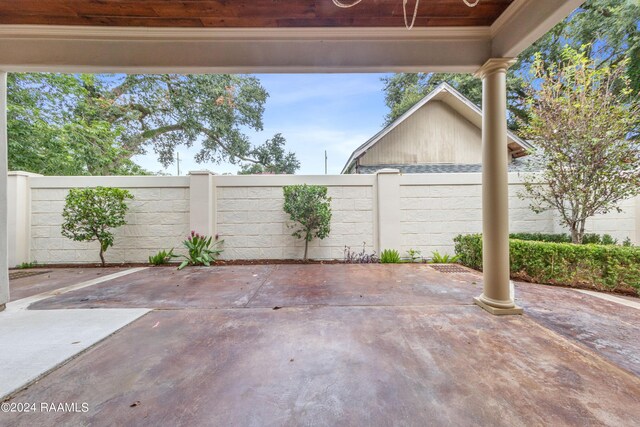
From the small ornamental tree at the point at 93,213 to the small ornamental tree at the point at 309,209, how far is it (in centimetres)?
343

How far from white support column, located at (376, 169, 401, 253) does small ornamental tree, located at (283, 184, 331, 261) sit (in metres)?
1.17

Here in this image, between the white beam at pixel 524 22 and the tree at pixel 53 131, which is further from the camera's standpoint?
the tree at pixel 53 131

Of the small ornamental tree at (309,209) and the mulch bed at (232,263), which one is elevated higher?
the small ornamental tree at (309,209)

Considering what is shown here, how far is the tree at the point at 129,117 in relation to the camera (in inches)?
255

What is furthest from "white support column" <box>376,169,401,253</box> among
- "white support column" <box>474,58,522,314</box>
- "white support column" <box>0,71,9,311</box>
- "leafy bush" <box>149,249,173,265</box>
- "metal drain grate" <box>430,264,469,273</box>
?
"white support column" <box>0,71,9,311</box>

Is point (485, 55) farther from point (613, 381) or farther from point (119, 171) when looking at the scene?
point (119, 171)

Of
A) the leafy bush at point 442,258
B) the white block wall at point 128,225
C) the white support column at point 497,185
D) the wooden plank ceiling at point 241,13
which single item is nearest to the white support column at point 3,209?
the wooden plank ceiling at point 241,13

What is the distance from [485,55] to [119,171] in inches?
468

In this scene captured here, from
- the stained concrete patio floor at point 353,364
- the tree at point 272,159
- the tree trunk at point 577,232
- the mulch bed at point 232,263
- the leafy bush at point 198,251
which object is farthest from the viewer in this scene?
the tree at point 272,159

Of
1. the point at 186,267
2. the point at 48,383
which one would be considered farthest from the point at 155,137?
the point at 48,383

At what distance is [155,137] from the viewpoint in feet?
34.6

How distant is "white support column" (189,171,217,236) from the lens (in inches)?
208

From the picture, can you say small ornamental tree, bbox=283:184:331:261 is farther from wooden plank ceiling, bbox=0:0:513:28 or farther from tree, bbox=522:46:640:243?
tree, bbox=522:46:640:243

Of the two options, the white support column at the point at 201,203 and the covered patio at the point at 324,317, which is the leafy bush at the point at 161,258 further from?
the covered patio at the point at 324,317
